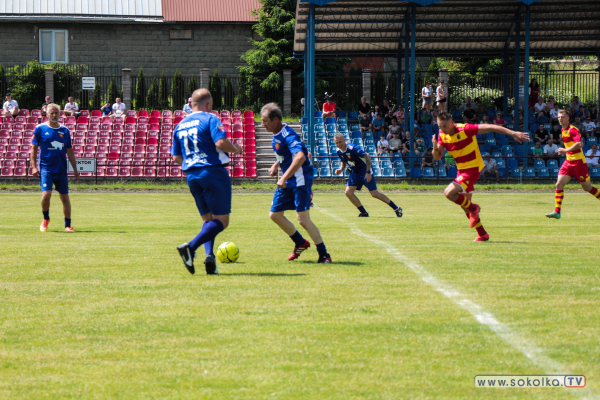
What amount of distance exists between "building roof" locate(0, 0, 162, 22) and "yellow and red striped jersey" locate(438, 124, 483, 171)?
35.4m

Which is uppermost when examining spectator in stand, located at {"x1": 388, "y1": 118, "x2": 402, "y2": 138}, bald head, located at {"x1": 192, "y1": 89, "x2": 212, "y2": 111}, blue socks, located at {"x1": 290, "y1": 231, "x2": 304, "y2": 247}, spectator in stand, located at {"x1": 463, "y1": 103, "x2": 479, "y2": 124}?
spectator in stand, located at {"x1": 463, "y1": 103, "x2": 479, "y2": 124}

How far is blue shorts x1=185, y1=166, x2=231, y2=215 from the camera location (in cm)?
768

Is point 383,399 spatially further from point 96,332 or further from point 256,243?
point 256,243

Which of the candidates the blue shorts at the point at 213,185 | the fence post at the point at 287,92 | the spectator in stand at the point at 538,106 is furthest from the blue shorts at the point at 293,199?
the fence post at the point at 287,92

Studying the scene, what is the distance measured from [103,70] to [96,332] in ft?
132

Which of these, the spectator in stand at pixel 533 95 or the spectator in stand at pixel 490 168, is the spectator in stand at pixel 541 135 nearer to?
the spectator in stand at pixel 490 168

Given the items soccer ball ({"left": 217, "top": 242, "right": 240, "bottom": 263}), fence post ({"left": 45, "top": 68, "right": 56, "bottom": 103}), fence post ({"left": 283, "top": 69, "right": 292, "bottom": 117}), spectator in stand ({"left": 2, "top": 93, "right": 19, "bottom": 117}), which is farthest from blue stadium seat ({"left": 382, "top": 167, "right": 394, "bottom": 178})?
soccer ball ({"left": 217, "top": 242, "right": 240, "bottom": 263})

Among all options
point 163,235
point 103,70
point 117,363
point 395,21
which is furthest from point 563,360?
point 103,70

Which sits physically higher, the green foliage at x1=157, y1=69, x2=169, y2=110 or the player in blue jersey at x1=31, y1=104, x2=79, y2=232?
the green foliage at x1=157, y1=69, x2=169, y2=110

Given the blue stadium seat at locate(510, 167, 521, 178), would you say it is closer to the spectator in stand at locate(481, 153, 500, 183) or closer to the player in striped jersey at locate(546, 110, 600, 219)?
the spectator in stand at locate(481, 153, 500, 183)

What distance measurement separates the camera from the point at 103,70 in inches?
1699

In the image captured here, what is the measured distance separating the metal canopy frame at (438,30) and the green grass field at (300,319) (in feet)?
67.7

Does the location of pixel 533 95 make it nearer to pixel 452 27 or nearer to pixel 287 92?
pixel 452 27

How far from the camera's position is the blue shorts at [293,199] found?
8.57 meters
